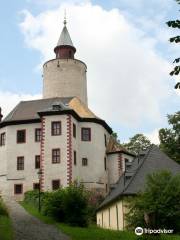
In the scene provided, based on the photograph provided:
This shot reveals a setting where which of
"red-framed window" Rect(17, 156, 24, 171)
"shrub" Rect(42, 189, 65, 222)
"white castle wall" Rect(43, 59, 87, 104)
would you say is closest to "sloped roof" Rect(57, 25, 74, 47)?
"white castle wall" Rect(43, 59, 87, 104)

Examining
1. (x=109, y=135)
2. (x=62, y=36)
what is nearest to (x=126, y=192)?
(x=109, y=135)

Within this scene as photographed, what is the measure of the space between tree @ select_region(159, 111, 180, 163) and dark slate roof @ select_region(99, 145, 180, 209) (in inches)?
322

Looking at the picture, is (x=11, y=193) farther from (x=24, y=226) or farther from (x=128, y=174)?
(x=24, y=226)

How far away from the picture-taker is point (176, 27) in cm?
1245

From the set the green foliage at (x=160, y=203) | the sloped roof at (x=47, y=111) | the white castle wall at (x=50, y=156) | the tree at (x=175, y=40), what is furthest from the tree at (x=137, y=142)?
the tree at (x=175, y=40)

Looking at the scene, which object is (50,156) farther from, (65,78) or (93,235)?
(93,235)

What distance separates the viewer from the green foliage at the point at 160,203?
102 feet

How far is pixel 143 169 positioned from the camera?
140ft

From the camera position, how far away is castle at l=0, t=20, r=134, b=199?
1982 inches

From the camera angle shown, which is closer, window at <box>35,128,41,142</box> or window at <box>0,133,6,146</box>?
window at <box>35,128,41,142</box>

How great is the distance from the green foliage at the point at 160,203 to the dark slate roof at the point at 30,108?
73.9 ft

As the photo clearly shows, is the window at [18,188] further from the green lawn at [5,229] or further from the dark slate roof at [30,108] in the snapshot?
the green lawn at [5,229]

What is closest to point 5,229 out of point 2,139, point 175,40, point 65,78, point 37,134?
point 175,40

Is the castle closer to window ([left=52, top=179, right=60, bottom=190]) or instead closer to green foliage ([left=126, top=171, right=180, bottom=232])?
window ([left=52, top=179, right=60, bottom=190])
